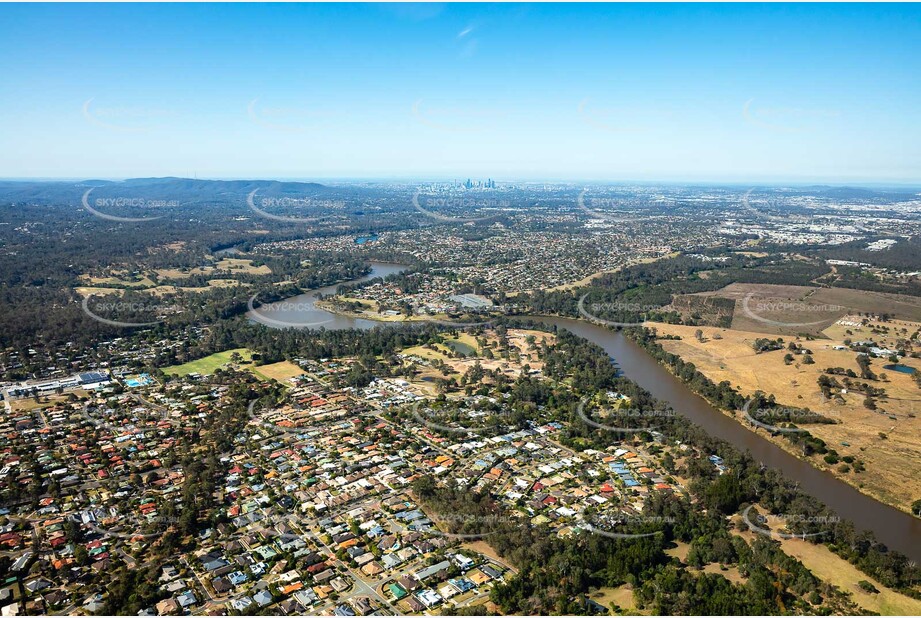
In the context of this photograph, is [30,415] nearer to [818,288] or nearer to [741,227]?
[818,288]

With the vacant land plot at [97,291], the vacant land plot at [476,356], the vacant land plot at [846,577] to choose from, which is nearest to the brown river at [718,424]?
the vacant land plot at [846,577]

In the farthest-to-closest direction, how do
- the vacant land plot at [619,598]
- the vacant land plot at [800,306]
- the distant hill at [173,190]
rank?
1. the distant hill at [173,190]
2. the vacant land plot at [800,306]
3. the vacant land plot at [619,598]

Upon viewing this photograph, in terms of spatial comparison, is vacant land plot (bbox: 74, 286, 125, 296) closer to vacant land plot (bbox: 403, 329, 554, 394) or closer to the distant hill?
vacant land plot (bbox: 403, 329, 554, 394)

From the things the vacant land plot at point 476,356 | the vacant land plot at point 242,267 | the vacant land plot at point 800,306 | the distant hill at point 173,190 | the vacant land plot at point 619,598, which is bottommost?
the vacant land plot at point 619,598

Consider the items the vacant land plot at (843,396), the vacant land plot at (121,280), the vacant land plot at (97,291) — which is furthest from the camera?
the vacant land plot at (121,280)

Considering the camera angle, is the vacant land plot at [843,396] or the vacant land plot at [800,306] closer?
the vacant land plot at [843,396]

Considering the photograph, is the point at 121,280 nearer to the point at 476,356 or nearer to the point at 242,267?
the point at 242,267

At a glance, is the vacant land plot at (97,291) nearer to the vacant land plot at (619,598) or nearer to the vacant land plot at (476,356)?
the vacant land plot at (476,356)
